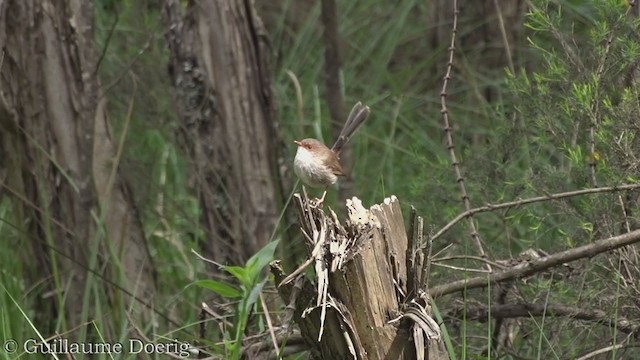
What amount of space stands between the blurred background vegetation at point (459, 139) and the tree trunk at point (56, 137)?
7.1 inches

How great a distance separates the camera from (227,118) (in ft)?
19.2

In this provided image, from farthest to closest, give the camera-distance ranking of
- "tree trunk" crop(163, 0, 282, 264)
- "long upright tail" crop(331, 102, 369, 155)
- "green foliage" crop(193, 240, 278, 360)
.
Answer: "tree trunk" crop(163, 0, 282, 264), "long upright tail" crop(331, 102, 369, 155), "green foliage" crop(193, 240, 278, 360)

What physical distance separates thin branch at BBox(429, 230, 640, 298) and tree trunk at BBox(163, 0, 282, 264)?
6.10 feet

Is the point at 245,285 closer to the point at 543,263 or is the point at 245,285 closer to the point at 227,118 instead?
the point at 543,263

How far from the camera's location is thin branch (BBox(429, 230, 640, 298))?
155 inches

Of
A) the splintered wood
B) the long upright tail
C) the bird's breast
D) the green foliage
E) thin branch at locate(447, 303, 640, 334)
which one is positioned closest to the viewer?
the splintered wood

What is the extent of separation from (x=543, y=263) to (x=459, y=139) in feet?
11.2

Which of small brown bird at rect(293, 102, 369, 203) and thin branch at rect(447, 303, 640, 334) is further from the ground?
small brown bird at rect(293, 102, 369, 203)

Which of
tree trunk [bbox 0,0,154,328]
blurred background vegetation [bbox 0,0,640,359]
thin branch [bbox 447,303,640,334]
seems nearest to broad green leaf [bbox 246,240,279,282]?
blurred background vegetation [bbox 0,0,640,359]

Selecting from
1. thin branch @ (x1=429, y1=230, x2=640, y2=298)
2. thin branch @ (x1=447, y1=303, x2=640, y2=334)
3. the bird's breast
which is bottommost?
thin branch @ (x1=447, y1=303, x2=640, y2=334)

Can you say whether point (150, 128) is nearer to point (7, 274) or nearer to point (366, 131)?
point (366, 131)

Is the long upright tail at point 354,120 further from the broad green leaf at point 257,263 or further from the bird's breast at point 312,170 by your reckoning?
the broad green leaf at point 257,263

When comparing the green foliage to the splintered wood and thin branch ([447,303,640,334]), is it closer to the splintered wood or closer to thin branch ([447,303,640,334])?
the splintered wood

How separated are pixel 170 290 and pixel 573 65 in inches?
114
